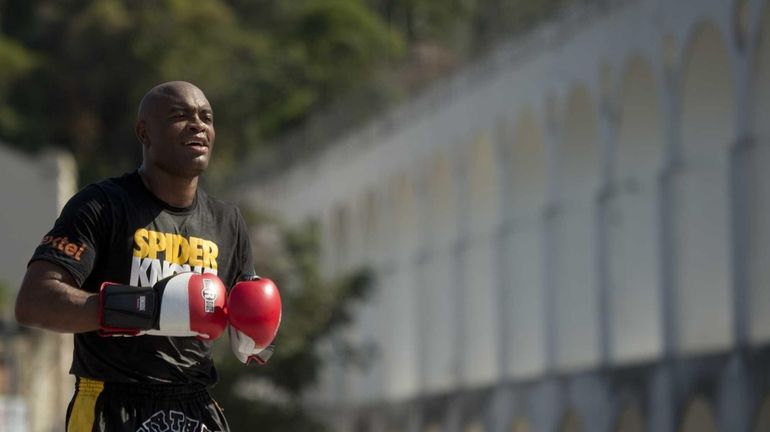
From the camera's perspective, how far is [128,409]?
7.62 meters

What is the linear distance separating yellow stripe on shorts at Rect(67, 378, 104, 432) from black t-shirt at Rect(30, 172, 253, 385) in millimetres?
37

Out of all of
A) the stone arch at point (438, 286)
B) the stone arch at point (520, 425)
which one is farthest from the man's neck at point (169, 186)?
the stone arch at point (438, 286)

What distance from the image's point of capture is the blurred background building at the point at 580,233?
29391 millimetres

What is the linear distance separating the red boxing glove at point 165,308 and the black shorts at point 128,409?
1.16ft

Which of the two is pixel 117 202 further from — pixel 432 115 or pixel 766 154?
pixel 432 115

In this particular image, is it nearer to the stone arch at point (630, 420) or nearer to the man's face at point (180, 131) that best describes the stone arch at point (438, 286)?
the stone arch at point (630, 420)

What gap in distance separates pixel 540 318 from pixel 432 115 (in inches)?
321

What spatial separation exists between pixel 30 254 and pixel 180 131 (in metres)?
58.1

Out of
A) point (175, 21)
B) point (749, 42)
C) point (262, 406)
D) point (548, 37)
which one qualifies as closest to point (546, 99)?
point (548, 37)

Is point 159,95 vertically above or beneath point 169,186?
above

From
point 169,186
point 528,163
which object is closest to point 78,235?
point 169,186

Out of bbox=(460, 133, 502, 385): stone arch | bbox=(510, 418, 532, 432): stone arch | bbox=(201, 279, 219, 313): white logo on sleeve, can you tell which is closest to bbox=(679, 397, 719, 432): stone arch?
bbox=(510, 418, 532, 432): stone arch

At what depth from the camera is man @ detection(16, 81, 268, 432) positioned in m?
7.34

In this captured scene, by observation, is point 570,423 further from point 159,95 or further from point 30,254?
point 30,254
